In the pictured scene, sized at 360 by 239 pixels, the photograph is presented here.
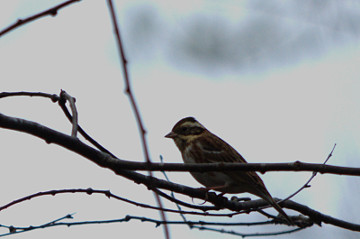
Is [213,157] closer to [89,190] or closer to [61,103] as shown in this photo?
[89,190]

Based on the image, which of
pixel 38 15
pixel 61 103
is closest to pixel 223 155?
pixel 61 103

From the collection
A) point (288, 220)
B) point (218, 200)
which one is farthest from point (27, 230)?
point (288, 220)

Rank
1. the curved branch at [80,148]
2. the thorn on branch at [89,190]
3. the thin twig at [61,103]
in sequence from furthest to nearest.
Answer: the thorn on branch at [89,190] → the thin twig at [61,103] → the curved branch at [80,148]

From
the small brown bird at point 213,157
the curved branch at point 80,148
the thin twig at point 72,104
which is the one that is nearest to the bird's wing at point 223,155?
the small brown bird at point 213,157

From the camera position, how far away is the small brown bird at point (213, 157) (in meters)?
5.87

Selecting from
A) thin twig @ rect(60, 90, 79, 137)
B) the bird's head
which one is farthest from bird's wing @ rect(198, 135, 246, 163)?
thin twig @ rect(60, 90, 79, 137)

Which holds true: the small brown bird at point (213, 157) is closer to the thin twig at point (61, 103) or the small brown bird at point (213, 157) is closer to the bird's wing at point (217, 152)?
the bird's wing at point (217, 152)

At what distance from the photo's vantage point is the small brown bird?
231 inches

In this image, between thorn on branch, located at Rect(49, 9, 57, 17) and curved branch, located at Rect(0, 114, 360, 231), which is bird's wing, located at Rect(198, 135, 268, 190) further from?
thorn on branch, located at Rect(49, 9, 57, 17)

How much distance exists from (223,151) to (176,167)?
362 cm

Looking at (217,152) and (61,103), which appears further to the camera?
(217,152)

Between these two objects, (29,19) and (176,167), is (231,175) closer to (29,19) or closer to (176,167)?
(176,167)

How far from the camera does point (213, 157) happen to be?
6.36m

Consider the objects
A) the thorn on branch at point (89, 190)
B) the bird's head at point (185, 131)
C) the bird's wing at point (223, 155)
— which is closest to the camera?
the thorn on branch at point (89, 190)
